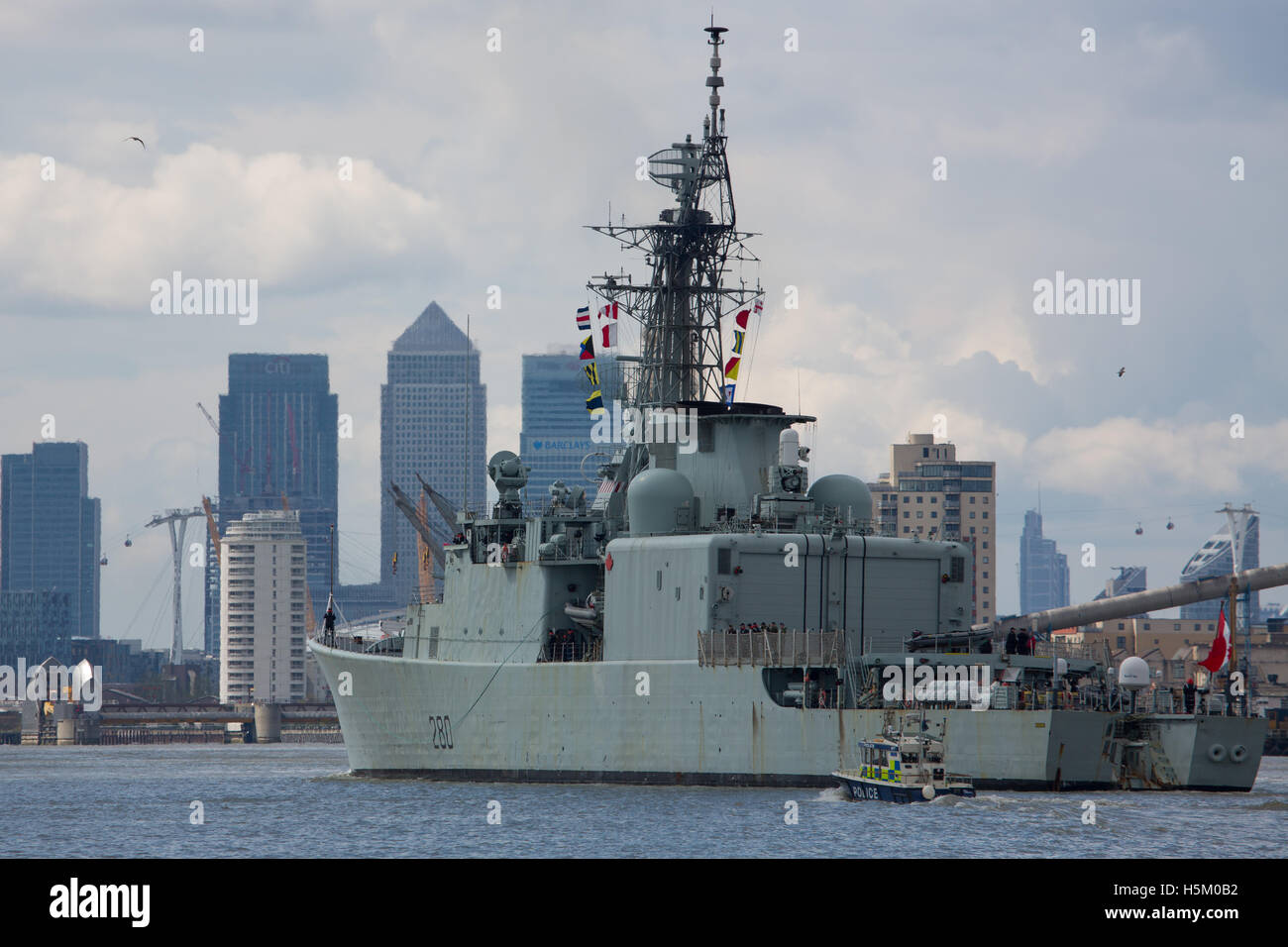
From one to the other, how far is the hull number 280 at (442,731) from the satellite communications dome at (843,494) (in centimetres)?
1292

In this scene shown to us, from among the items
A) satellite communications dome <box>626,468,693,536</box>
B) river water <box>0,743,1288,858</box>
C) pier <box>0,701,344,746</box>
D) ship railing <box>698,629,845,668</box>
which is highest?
satellite communications dome <box>626,468,693,536</box>

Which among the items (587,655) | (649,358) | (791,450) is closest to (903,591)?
(791,450)

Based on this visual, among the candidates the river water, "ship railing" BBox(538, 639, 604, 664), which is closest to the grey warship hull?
the river water

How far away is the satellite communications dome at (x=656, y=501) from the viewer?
53031mm

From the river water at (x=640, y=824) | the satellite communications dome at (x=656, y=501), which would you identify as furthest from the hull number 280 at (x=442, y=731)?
the satellite communications dome at (x=656, y=501)

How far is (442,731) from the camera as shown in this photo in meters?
58.8

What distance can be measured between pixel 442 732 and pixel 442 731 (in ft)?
0.10

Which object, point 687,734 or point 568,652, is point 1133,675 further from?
point 568,652

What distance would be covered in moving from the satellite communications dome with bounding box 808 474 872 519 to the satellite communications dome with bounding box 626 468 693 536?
13.6ft

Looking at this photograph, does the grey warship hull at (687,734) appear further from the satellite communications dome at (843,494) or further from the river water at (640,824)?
the satellite communications dome at (843,494)

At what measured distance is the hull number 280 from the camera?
58469 mm

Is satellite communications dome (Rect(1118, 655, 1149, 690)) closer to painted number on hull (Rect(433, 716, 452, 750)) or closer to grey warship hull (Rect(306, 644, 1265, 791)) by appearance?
grey warship hull (Rect(306, 644, 1265, 791))
